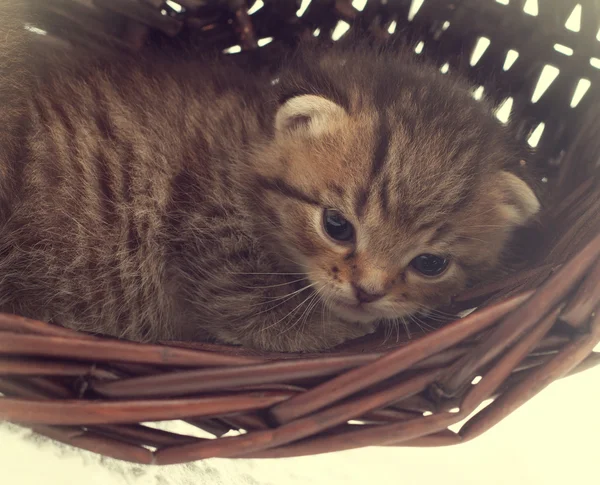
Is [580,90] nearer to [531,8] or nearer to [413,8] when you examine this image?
[531,8]

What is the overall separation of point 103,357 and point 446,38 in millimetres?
1197

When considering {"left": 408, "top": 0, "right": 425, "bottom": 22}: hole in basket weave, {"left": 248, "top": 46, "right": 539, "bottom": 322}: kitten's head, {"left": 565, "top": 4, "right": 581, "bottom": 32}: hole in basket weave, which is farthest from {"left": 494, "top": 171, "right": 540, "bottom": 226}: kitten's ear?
{"left": 408, "top": 0, "right": 425, "bottom": 22}: hole in basket weave

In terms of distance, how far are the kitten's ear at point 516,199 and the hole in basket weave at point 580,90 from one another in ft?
1.15

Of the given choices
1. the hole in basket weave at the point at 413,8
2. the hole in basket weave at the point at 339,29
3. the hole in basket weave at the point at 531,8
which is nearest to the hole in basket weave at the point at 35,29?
the hole in basket weave at the point at 339,29

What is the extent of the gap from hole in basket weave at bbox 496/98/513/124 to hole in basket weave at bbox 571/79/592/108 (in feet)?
0.51

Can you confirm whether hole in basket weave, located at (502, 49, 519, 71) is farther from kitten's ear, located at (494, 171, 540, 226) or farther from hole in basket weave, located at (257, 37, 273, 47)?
hole in basket weave, located at (257, 37, 273, 47)

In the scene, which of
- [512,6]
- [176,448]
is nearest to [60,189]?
[176,448]

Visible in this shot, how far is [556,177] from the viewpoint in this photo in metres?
1.46

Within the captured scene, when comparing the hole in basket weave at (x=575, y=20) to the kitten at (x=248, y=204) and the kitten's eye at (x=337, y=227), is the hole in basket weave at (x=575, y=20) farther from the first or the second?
the kitten's eye at (x=337, y=227)

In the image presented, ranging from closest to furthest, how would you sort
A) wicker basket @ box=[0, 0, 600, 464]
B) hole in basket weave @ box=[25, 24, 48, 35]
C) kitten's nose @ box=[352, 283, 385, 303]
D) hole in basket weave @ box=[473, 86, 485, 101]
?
wicker basket @ box=[0, 0, 600, 464]
kitten's nose @ box=[352, 283, 385, 303]
hole in basket weave @ box=[25, 24, 48, 35]
hole in basket weave @ box=[473, 86, 485, 101]

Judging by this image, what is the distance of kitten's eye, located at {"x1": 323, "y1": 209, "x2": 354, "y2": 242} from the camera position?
1.15 metres

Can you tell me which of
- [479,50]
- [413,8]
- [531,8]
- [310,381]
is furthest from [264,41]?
[310,381]

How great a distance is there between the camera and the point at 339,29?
66.7 inches

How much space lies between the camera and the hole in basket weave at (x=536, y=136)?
151cm
